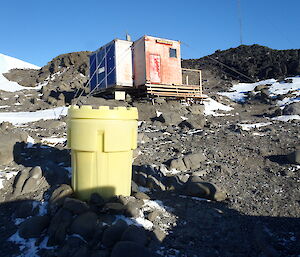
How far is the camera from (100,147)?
115 inches

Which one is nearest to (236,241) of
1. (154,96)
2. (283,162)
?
(283,162)

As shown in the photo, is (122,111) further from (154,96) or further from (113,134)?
(154,96)

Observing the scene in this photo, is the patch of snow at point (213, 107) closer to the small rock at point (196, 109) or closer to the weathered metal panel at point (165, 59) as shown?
the small rock at point (196, 109)

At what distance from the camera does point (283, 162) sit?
5.13 metres

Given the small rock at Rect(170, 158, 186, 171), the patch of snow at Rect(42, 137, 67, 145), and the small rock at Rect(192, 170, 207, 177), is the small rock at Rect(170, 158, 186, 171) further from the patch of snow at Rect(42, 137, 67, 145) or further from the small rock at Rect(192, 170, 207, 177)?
the patch of snow at Rect(42, 137, 67, 145)

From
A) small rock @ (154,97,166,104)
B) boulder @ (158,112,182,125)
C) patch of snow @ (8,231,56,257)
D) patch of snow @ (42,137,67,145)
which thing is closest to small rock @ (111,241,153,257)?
patch of snow @ (8,231,56,257)

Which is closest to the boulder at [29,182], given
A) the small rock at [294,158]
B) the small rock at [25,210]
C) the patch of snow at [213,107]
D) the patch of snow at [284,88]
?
the small rock at [25,210]

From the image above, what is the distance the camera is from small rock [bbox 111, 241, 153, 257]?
2141mm

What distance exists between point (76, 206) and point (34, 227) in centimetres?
49

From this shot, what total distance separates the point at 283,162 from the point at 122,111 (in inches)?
146

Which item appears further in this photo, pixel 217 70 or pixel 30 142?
pixel 217 70

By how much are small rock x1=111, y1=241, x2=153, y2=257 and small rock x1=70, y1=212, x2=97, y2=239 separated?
18.0 inches

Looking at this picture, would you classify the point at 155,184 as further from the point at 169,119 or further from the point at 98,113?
the point at 169,119

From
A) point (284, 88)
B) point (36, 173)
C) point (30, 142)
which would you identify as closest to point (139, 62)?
point (30, 142)
